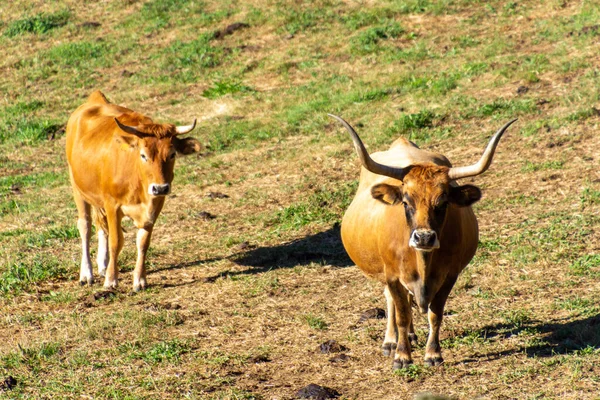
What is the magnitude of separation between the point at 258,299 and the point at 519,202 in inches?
159

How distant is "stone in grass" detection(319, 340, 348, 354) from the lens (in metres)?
8.23

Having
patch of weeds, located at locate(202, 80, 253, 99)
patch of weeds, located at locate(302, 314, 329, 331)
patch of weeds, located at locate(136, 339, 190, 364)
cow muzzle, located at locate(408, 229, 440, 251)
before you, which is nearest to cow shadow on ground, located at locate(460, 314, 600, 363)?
cow muzzle, located at locate(408, 229, 440, 251)

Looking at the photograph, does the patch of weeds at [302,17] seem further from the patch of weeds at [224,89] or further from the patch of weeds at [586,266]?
the patch of weeds at [586,266]

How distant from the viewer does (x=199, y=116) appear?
17391mm

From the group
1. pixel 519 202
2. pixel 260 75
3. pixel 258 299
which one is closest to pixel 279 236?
pixel 258 299

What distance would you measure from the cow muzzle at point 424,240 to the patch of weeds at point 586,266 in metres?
3.15

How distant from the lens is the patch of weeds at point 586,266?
9.40 metres

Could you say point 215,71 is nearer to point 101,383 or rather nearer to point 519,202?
point 519,202

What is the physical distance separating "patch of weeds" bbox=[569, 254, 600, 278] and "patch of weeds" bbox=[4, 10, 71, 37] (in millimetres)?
16030

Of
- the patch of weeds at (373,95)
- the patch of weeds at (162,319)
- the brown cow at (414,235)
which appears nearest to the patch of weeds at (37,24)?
the patch of weeds at (373,95)

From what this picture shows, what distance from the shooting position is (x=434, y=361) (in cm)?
766

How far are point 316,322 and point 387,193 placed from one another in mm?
2138

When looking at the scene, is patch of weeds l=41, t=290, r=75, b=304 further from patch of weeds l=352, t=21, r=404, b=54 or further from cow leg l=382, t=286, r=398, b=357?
patch of weeds l=352, t=21, r=404, b=54

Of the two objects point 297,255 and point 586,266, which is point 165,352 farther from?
point 586,266
